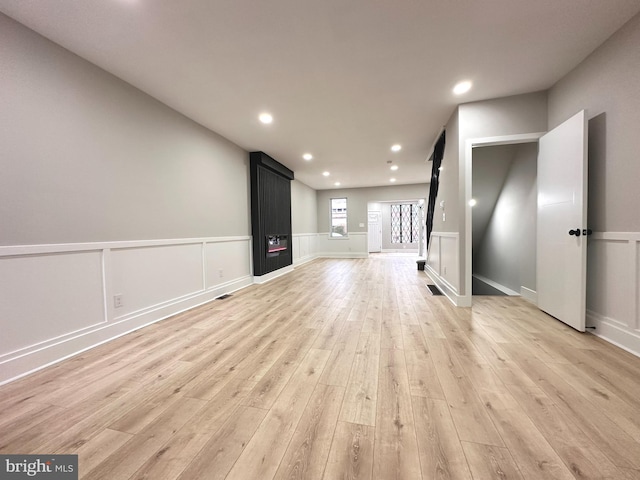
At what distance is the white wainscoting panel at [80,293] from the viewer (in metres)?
1.66

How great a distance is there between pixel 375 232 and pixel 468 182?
782 cm

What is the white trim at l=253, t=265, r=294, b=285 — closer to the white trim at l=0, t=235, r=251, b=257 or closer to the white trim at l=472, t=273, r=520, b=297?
the white trim at l=0, t=235, r=251, b=257

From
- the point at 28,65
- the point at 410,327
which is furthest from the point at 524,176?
the point at 28,65

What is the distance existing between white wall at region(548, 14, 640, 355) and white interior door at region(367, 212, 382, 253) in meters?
8.17

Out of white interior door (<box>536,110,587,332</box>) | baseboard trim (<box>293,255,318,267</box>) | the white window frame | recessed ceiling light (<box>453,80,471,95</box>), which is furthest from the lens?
the white window frame

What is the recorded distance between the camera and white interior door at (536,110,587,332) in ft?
7.13

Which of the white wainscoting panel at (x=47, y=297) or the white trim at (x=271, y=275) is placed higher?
the white wainscoting panel at (x=47, y=297)

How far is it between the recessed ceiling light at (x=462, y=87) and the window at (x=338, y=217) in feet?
20.3

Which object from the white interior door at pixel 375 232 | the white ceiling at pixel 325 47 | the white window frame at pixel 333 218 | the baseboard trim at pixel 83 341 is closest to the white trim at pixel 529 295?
the white ceiling at pixel 325 47

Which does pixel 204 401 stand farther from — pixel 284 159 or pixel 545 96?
pixel 284 159

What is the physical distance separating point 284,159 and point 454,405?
4.91 m

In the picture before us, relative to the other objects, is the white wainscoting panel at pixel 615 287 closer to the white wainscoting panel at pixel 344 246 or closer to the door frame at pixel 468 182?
the door frame at pixel 468 182

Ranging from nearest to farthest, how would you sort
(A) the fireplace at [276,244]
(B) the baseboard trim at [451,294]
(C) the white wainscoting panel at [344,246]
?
(B) the baseboard trim at [451,294], (A) the fireplace at [276,244], (C) the white wainscoting panel at [344,246]

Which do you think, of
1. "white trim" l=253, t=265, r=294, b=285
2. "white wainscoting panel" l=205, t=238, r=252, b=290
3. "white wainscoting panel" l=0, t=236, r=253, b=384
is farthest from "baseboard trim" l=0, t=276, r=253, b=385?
"white trim" l=253, t=265, r=294, b=285
